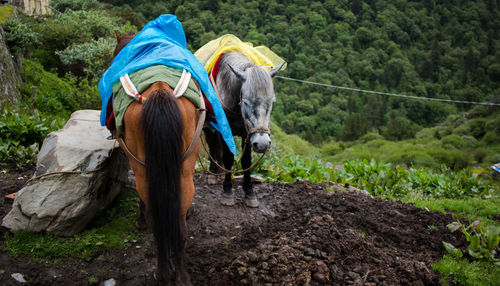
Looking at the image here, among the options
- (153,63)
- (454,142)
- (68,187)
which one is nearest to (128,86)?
(153,63)

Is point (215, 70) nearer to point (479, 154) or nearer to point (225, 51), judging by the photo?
point (225, 51)

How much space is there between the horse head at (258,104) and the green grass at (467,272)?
1991 millimetres

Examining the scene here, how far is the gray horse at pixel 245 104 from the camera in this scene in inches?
135

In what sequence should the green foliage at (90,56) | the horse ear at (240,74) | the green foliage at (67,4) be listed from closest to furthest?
the horse ear at (240,74), the green foliage at (90,56), the green foliage at (67,4)

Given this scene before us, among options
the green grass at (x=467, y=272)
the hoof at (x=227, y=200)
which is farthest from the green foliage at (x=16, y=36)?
the green grass at (x=467, y=272)

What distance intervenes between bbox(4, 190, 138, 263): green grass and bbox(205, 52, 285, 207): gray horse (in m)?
1.28

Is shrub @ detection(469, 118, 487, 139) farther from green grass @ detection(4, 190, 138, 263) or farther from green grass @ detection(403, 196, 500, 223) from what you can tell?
green grass @ detection(4, 190, 138, 263)

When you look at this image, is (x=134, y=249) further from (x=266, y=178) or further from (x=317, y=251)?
(x=266, y=178)

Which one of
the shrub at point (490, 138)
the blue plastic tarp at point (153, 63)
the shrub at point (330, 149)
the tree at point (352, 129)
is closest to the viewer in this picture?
the blue plastic tarp at point (153, 63)

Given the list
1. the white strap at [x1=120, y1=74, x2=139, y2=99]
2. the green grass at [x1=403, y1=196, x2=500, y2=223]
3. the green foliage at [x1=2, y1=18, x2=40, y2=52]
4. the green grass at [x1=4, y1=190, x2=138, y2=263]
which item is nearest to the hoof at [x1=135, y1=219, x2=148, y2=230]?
the green grass at [x1=4, y1=190, x2=138, y2=263]

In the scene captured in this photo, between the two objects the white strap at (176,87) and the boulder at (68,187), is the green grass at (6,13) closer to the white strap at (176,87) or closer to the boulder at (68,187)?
the boulder at (68,187)

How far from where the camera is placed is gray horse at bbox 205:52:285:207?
135 inches

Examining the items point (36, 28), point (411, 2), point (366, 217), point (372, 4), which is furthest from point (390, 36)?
point (366, 217)

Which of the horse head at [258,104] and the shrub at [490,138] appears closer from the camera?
the horse head at [258,104]
